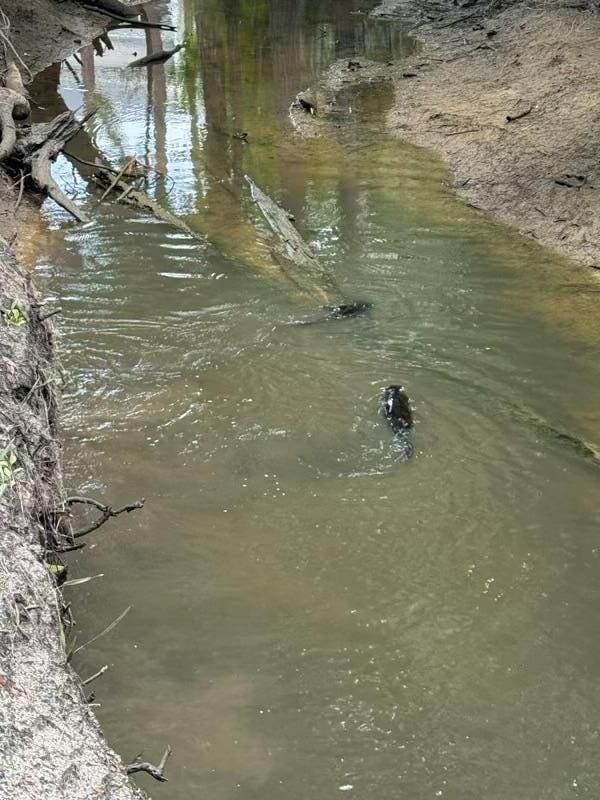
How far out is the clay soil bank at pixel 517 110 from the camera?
360 inches

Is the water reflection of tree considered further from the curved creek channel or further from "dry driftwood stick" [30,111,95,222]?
"dry driftwood stick" [30,111,95,222]

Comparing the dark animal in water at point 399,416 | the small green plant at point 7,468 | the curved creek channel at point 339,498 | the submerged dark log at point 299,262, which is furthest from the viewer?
the submerged dark log at point 299,262

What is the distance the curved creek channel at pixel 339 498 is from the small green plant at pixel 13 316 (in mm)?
1213

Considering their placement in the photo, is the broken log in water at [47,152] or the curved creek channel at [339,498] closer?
the curved creek channel at [339,498]

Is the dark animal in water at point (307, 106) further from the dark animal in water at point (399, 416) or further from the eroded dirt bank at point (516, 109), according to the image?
the dark animal in water at point (399, 416)

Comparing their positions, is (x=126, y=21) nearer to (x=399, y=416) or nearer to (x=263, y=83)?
(x=263, y=83)

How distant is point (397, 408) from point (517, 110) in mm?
6969

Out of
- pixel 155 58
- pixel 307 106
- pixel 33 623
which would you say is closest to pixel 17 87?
pixel 307 106

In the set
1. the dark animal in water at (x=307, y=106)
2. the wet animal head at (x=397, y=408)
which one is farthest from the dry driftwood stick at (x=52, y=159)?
the wet animal head at (x=397, y=408)

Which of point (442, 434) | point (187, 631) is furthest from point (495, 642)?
point (442, 434)

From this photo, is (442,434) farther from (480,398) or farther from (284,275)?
(284,275)

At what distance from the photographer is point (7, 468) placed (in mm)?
3400

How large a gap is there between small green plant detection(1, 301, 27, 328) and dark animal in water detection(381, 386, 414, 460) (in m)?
2.39

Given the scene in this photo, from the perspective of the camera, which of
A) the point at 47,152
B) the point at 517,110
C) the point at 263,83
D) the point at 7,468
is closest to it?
the point at 7,468
